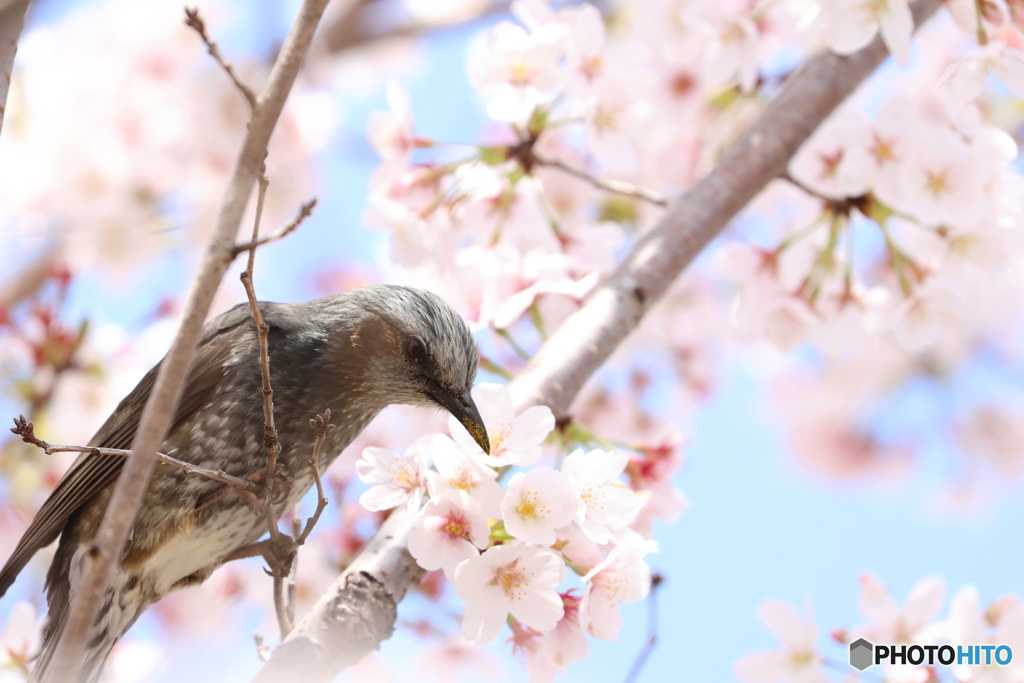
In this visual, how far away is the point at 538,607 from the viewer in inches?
66.8

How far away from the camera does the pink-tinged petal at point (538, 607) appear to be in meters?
1.70

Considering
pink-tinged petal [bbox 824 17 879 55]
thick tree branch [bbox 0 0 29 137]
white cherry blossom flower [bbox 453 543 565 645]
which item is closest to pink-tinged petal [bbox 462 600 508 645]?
white cherry blossom flower [bbox 453 543 565 645]

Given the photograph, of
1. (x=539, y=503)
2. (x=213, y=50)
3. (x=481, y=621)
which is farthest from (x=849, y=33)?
A: (x=481, y=621)

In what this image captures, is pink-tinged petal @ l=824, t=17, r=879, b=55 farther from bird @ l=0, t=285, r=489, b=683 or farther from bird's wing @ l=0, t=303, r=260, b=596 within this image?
bird's wing @ l=0, t=303, r=260, b=596

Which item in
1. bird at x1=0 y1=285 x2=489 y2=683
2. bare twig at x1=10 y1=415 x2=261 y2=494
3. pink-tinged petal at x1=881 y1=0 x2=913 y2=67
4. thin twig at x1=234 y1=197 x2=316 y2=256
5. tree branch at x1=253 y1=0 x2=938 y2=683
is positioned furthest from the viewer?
bird at x1=0 y1=285 x2=489 y2=683

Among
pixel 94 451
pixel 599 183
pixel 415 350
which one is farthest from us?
pixel 599 183

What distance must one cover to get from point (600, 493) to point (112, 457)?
1.42 metres

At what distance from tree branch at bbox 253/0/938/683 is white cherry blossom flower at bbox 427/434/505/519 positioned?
0.52 feet

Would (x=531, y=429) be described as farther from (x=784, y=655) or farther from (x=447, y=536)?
(x=784, y=655)

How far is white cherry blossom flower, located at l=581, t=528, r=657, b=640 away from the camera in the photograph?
69.5 inches

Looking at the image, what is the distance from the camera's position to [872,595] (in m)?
2.23

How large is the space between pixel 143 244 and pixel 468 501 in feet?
9.77

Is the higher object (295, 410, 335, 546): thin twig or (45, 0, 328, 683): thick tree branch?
(45, 0, 328, 683): thick tree branch

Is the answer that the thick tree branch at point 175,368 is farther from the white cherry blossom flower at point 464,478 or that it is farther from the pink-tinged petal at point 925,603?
the pink-tinged petal at point 925,603
